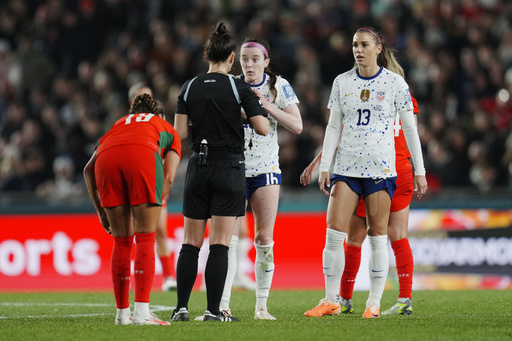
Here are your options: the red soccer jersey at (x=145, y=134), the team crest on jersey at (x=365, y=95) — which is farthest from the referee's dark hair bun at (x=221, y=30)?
the team crest on jersey at (x=365, y=95)

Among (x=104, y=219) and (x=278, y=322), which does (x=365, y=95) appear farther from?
(x=104, y=219)

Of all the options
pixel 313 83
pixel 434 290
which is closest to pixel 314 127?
pixel 313 83

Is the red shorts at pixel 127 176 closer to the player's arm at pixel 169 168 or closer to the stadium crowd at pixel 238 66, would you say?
the player's arm at pixel 169 168

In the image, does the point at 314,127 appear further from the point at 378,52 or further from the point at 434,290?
the point at 378,52

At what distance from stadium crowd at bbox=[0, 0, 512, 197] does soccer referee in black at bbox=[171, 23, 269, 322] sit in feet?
22.6

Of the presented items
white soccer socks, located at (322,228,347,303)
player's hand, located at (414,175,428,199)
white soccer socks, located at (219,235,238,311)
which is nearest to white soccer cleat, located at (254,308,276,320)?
white soccer socks, located at (219,235,238,311)

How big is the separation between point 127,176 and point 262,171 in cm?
132

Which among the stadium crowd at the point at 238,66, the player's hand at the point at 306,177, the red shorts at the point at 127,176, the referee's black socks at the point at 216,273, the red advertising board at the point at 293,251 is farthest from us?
the stadium crowd at the point at 238,66

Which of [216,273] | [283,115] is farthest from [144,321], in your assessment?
[283,115]

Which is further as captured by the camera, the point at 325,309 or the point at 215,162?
the point at 325,309

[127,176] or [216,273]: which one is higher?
[127,176]

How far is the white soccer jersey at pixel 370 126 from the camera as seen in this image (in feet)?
23.3

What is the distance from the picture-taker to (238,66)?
1480 cm

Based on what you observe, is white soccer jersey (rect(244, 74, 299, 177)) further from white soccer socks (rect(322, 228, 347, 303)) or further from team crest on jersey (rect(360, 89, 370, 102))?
white soccer socks (rect(322, 228, 347, 303))
